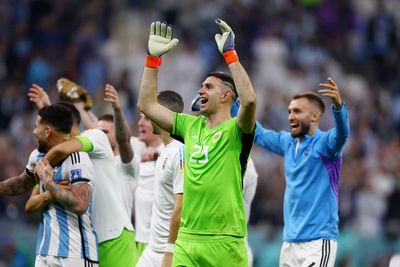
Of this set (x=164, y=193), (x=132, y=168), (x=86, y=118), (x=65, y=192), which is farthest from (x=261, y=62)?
(x=65, y=192)

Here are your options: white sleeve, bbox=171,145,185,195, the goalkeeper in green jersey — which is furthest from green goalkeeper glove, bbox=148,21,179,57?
white sleeve, bbox=171,145,185,195

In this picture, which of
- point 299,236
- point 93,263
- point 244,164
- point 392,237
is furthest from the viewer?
point 392,237

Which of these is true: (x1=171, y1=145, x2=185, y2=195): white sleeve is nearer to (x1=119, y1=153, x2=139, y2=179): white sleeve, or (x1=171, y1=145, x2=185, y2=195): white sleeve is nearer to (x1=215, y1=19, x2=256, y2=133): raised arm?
(x1=215, y1=19, x2=256, y2=133): raised arm

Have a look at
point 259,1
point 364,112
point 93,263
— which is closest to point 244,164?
point 93,263

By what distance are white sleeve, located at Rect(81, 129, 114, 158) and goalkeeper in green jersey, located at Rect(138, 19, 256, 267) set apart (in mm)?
1081

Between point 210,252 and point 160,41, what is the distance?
1.86 m

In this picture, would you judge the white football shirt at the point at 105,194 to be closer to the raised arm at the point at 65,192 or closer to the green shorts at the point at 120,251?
the green shorts at the point at 120,251

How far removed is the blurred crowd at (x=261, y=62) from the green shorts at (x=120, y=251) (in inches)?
277

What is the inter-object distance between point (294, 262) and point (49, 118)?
2.92 metres

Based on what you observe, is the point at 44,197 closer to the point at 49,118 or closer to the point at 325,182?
the point at 49,118

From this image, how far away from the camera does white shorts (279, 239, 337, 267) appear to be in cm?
1197

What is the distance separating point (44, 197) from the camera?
11.0 m

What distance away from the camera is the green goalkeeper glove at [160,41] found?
1037cm

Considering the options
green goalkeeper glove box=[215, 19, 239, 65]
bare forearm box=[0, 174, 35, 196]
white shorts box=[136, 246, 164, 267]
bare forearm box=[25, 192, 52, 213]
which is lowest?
white shorts box=[136, 246, 164, 267]
